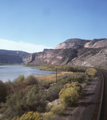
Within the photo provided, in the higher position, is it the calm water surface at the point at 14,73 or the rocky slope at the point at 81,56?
the rocky slope at the point at 81,56

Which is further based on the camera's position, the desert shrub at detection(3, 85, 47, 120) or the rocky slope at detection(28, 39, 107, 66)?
the rocky slope at detection(28, 39, 107, 66)

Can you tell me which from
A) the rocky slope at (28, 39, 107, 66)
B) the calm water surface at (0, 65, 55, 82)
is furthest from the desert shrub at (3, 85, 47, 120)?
the rocky slope at (28, 39, 107, 66)

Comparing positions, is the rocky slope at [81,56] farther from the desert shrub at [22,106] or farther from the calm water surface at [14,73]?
the desert shrub at [22,106]

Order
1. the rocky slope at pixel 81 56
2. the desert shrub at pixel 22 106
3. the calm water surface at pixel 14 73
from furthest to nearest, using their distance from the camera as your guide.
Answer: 1. the rocky slope at pixel 81 56
2. the calm water surface at pixel 14 73
3. the desert shrub at pixel 22 106

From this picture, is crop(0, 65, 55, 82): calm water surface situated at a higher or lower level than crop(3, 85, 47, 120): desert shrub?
lower

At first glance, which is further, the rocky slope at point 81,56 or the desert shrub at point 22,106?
the rocky slope at point 81,56

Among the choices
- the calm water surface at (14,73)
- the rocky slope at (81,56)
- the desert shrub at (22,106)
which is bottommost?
the calm water surface at (14,73)

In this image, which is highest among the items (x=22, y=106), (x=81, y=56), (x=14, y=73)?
(x=81, y=56)

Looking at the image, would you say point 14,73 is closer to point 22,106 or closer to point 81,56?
point 22,106

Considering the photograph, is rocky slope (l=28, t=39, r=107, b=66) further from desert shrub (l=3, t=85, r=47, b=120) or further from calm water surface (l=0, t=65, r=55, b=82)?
desert shrub (l=3, t=85, r=47, b=120)

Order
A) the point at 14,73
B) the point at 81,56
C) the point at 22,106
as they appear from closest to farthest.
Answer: the point at 22,106 < the point at 14,73 < the point at 81,56

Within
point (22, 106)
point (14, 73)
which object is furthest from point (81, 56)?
point (22, 106)

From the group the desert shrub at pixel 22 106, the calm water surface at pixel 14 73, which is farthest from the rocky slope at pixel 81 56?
the desert shrub at pixel 22 106

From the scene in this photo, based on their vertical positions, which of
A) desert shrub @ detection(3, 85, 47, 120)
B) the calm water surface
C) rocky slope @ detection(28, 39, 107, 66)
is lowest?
the calm water surface
